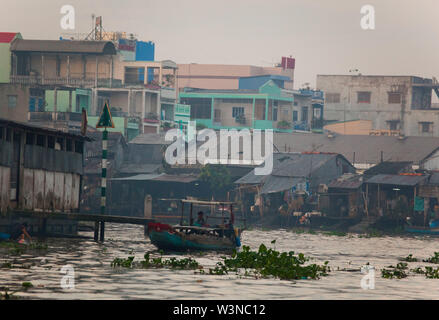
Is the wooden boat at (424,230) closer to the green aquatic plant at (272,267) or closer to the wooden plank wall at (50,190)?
the wooden plank wall at (50,190)

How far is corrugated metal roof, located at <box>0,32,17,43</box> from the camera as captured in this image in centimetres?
6644

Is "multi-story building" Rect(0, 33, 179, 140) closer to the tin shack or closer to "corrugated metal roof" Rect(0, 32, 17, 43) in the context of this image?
"corrugated metal roof" Rect(0, 32, 17, 43)

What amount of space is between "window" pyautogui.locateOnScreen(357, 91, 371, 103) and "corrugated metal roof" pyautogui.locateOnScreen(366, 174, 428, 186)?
92.6 ft

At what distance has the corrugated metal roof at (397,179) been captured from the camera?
5050 cm

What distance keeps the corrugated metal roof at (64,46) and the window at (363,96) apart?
26.5 m

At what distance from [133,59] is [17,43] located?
10918 mm

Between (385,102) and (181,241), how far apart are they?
175 feet

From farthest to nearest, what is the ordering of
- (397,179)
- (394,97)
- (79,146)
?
(394,97)
(397,179)
(79,146)

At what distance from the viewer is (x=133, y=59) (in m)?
73.0

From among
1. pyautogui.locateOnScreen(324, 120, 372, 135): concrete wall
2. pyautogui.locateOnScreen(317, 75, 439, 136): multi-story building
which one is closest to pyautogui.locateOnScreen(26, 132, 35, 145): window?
pyautogui.locateOnScreen(317, 75, 439, 136): multi-story building

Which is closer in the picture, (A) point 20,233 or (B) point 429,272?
(B) point 429,272

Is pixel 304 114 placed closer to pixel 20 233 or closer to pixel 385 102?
pixel 385 102

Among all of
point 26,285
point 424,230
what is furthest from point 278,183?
point 26,285

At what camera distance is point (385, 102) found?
262 feet
